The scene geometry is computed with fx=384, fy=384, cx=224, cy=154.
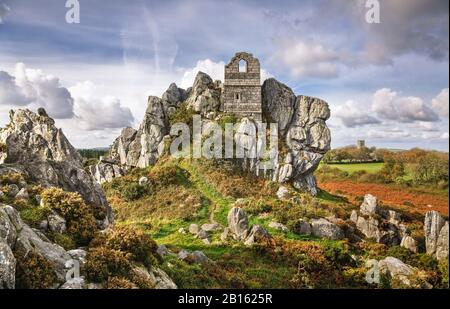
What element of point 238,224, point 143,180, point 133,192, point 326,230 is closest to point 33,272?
point 238,224

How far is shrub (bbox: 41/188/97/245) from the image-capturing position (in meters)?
13.6

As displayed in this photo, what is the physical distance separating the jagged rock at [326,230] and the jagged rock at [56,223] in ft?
53.8

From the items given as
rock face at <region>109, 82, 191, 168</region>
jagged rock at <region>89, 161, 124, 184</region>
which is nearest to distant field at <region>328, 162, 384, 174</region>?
rock face at <region>109, 82, 191, 168</region>

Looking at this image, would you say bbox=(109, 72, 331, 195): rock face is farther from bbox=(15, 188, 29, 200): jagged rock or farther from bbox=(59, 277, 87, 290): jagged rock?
bbox=(59, 277, 87, 290): jagged rock

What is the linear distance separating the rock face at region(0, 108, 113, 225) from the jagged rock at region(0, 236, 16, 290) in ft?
21.5

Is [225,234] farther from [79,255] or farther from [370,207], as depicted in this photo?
[370,207]

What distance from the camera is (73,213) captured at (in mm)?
14305

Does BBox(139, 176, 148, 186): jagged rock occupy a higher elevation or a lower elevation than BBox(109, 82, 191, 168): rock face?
lower

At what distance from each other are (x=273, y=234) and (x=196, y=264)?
902cm

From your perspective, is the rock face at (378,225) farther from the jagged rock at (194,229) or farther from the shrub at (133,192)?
the shrub at (133,192)

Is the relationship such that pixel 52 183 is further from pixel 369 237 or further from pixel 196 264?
pixel 369 237

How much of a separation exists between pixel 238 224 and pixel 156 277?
35.1 ft

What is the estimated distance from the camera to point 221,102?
130 ft
